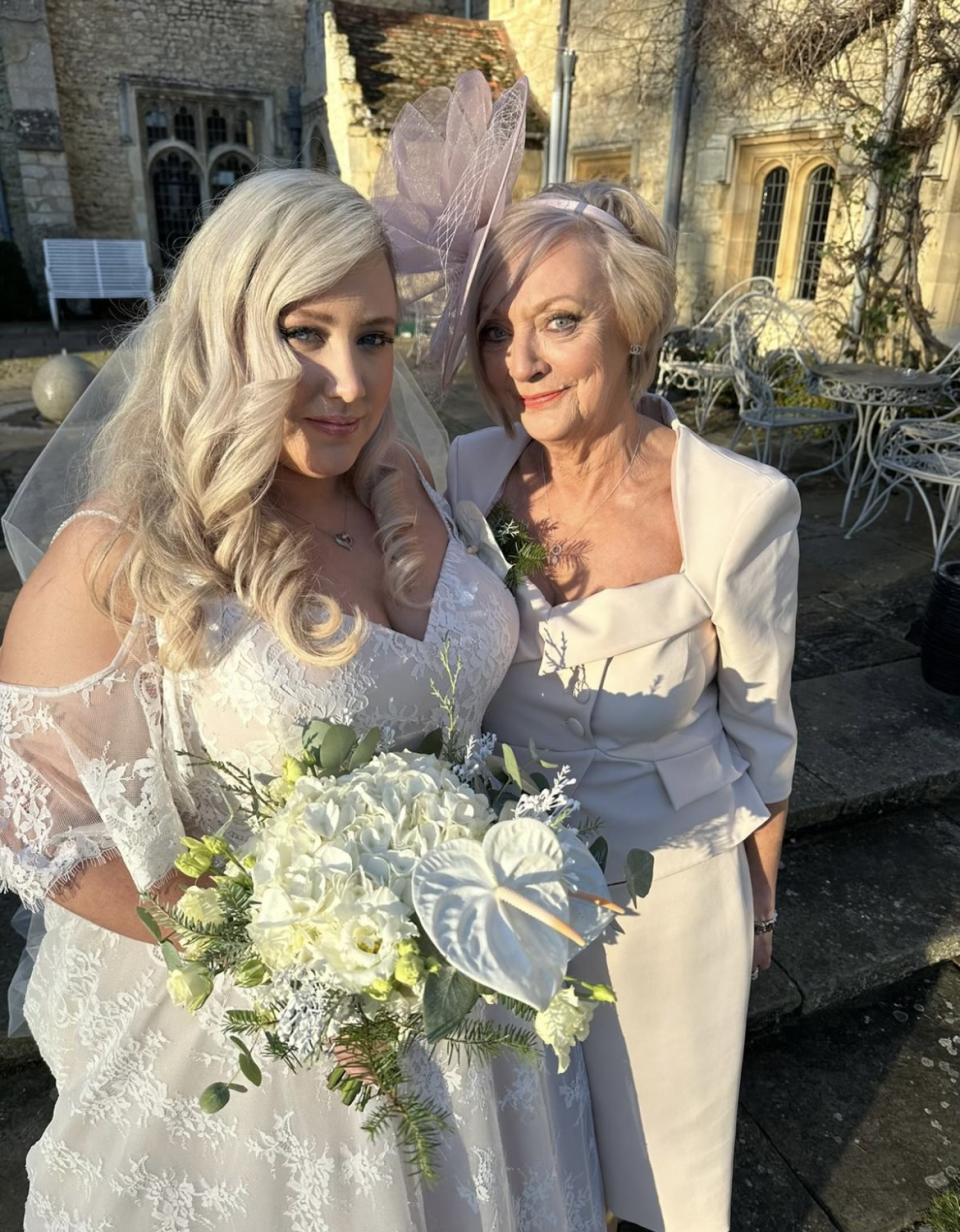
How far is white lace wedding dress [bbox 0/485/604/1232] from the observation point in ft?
4.17

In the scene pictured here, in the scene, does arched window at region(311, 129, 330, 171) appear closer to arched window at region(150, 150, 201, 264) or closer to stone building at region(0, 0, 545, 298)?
stone building at region(0, 0, 545, 298)

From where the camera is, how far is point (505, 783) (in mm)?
1403

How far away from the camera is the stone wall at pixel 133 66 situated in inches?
634

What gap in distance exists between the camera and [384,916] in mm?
979

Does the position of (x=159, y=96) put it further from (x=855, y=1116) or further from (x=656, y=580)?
(x=855, y=1116)

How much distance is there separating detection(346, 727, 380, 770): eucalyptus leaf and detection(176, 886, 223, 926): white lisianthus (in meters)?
0.24

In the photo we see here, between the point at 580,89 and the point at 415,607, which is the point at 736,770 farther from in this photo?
the point at 580,89

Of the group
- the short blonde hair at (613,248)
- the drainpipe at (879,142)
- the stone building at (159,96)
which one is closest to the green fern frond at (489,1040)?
the short blonde hair at (613,248)

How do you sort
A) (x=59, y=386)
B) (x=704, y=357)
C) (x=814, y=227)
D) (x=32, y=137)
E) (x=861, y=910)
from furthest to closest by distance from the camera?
(x=32, y=137)
(x=814, y=227)
(x=704, y=357)
(x=59, y=386)
(x=861, y=910)

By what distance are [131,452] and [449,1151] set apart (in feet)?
4.34

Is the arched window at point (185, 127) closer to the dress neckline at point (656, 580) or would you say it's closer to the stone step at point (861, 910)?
the stone step at point (861, 910)

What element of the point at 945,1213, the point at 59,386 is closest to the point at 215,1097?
the point at 945,1213

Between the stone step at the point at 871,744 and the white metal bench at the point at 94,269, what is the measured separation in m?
15.3

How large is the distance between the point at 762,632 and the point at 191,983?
1.19m
